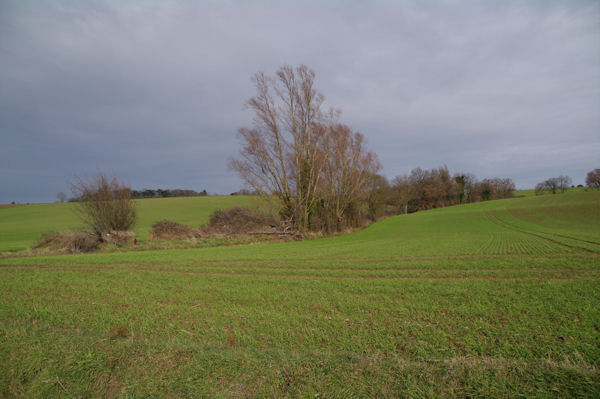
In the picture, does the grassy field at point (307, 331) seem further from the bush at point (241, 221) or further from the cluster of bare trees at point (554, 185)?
the cluster of bare trees at point (554, 185)

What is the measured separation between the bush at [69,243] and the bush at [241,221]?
9621 millimetres

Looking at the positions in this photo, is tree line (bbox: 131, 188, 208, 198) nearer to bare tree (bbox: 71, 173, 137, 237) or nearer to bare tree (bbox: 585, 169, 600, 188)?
bare tree (bbox: 71, 173, 137, 237)

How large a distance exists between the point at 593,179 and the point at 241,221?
94.9 metres

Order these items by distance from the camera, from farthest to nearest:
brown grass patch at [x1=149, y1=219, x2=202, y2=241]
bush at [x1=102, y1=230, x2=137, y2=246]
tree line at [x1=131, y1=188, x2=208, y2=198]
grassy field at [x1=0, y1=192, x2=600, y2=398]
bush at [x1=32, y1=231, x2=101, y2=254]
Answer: tree line at [x1=131, y1=188, x2=208, y2=198]
brown grass patch at [x1=149, y1=219, x2=202, y2=241]
bush at [x1=102, y1=230, x2=137, y2=246]
bush at [x1=32, y1=231, x2=101, y2=254]
grassy field at [x1=0, y1=192, x2=600, y2=398]

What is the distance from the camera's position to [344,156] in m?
32.0

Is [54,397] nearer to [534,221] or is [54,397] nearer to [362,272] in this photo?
[362,272]

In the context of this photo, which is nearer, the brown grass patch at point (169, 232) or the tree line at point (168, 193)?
the brown grass patch at point (169, 232)

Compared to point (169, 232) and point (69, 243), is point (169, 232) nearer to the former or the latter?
point (169, 232)

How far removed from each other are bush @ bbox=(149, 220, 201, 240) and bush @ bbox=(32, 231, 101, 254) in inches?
207

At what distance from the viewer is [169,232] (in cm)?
2469

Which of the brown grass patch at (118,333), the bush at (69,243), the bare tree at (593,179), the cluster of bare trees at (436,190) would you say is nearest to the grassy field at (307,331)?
the brown grass patch at (118,333)

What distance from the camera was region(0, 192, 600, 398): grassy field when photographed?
274 cm

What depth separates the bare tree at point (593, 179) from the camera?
73062 mm

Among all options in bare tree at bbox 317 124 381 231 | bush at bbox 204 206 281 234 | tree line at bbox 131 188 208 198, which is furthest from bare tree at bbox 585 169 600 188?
tree line at bbox 131 188 208 198
